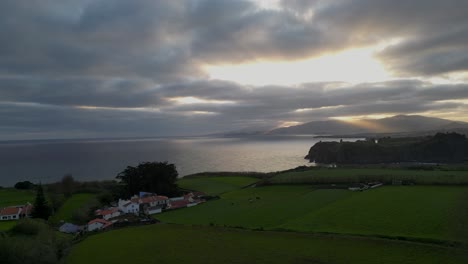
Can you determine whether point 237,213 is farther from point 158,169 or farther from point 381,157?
point 381,157

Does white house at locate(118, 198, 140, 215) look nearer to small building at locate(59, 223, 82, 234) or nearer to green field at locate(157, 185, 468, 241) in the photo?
green field at locate(157, 185, 468, 241)

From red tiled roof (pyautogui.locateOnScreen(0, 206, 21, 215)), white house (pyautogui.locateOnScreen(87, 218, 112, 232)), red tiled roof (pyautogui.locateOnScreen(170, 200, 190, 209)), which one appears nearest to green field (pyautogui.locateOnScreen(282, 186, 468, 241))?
red tiled roof (pyautogui.locateOnScreen(170, 200, 190, 209))

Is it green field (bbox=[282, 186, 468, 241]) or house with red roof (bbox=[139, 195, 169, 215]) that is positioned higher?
green field (bbox=[282, 186, 468, 241])

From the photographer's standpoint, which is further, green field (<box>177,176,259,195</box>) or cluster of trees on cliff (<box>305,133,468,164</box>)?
cluster of trees on cliff (<box>305,133,468,164</box>)

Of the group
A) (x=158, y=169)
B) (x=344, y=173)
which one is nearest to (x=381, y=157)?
(x=344, y=173)

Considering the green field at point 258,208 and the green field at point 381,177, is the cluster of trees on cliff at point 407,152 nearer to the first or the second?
the green field at point 381,177

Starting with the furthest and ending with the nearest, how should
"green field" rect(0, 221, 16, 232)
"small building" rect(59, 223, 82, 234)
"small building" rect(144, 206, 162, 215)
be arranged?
1. "small building" rect(144, 206, 162, 215)
2. "small building" rect(59, 223, 82, 234)
3. "green field" rect(0, 221, 16, 232)

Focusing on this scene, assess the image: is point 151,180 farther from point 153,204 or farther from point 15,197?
point 15,197
